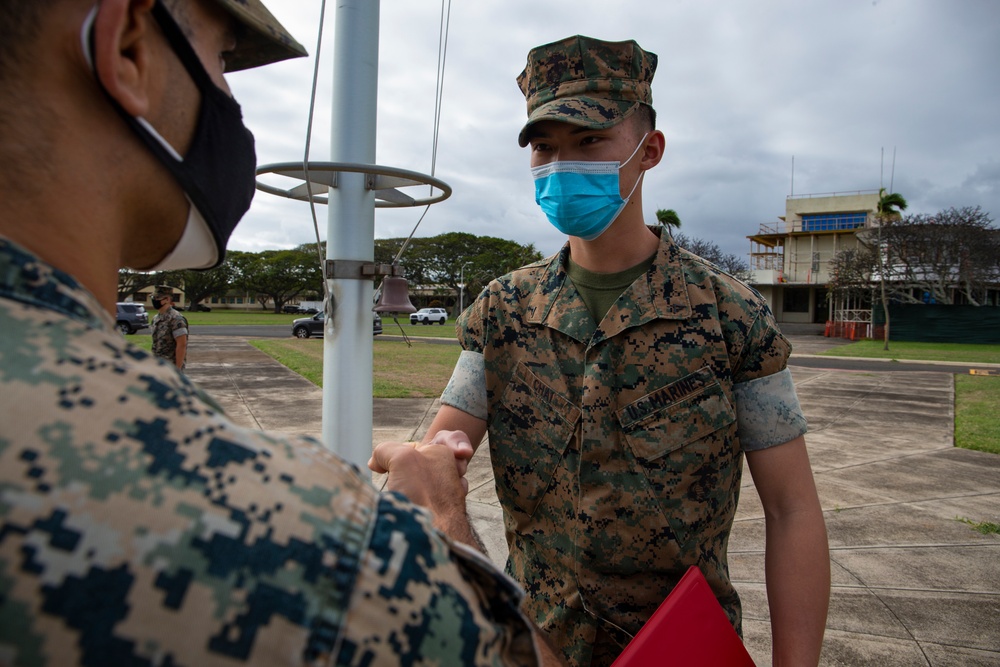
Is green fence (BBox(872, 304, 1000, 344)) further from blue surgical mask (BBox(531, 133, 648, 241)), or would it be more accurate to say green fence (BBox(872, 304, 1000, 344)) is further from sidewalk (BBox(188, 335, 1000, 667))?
blue surgical mask (BBox(531, 133, 648, 241))

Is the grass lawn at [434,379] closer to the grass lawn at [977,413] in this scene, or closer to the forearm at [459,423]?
the grass lawn at [977,413]

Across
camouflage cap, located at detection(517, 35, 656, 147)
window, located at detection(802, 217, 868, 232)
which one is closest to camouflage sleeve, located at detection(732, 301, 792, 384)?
camouflage cap, located at detection(517, 35, 656, 147)

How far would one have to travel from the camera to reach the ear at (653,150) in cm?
190

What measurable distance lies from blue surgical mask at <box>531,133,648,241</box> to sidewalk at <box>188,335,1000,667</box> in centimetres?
227

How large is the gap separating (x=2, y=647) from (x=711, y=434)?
1467mm

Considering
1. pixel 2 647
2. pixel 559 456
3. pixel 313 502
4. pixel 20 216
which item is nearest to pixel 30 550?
pixel 2 647

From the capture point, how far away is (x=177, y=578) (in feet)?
1.67

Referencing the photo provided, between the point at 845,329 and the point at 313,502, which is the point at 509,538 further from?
the point at 845,329

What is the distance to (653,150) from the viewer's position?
193cm

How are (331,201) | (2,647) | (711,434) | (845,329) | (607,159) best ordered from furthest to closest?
(845,329) → (331,201) → (607,159) → (711,434) → (2,647)

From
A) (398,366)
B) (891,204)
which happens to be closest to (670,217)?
(891,204)

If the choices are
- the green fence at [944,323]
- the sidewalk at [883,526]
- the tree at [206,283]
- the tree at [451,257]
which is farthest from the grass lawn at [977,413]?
the tree at [206,283]

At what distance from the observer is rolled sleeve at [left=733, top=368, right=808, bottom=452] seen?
1.54 m

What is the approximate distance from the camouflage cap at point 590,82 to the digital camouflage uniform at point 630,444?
1.54ft
